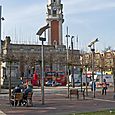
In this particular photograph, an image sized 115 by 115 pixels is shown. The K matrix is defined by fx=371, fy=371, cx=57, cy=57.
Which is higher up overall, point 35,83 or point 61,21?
point 61,21

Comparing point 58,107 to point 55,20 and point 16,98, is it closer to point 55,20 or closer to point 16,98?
point 16,98

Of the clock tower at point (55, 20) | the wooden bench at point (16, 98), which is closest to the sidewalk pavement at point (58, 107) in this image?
the wooden bench at point (16, 98)

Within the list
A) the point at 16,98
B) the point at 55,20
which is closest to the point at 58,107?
the point at 16,98

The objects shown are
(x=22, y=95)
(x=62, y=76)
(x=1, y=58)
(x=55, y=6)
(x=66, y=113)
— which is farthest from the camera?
(x=55, y=6)

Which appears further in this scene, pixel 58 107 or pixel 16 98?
pixel 16 98

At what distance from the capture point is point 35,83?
73562mm

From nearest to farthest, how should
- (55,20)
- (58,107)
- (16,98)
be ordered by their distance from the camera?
(58,107) < (16,98) < (55,20)

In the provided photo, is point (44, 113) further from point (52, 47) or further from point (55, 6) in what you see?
point (55, 6)

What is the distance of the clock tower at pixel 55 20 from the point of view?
128 m

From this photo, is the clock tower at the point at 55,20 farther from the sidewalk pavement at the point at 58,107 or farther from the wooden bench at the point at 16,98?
the wooden bench at the point at 16,98

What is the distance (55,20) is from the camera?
12825 cm

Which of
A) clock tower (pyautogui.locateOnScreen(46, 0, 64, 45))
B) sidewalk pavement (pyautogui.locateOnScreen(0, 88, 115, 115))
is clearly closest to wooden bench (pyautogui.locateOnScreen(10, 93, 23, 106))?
sidewalk pavement (pyautogui.locateOnScreen(0, 88, 115, 115))

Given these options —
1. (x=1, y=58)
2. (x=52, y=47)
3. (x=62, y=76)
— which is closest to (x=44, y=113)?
(x=1, y=58)

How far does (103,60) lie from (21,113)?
52653 mm
